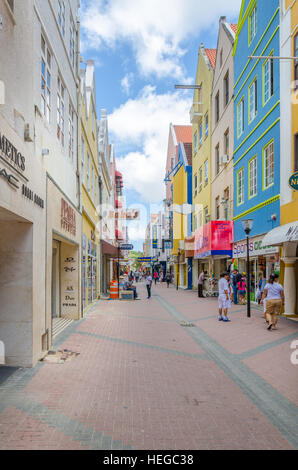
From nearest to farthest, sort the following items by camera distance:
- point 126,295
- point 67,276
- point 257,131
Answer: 1. point 67,276
2. point 257,131
3. point 126,295

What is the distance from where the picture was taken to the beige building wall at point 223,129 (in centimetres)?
2227

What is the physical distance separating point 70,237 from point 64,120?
11.4 feet

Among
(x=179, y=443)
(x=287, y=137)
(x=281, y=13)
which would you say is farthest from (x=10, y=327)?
(x=281, y=13)

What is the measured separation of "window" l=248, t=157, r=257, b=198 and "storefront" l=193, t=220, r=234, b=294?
3.72m

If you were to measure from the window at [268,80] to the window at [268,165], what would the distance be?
201 cm

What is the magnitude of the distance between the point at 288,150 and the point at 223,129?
10.9 metres

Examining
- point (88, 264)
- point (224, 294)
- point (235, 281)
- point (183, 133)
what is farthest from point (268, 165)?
point (183, 133)

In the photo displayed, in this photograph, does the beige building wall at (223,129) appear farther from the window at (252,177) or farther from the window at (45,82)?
the window at (45,82)

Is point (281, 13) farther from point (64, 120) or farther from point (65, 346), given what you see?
point (65, 346)

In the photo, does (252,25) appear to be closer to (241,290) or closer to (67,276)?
(241,290)

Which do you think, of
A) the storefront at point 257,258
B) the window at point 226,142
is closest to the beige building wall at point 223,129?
the window at point 226,142

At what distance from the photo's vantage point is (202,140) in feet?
99.2

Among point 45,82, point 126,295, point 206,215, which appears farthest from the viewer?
point 206,215

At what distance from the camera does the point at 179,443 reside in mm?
4086
